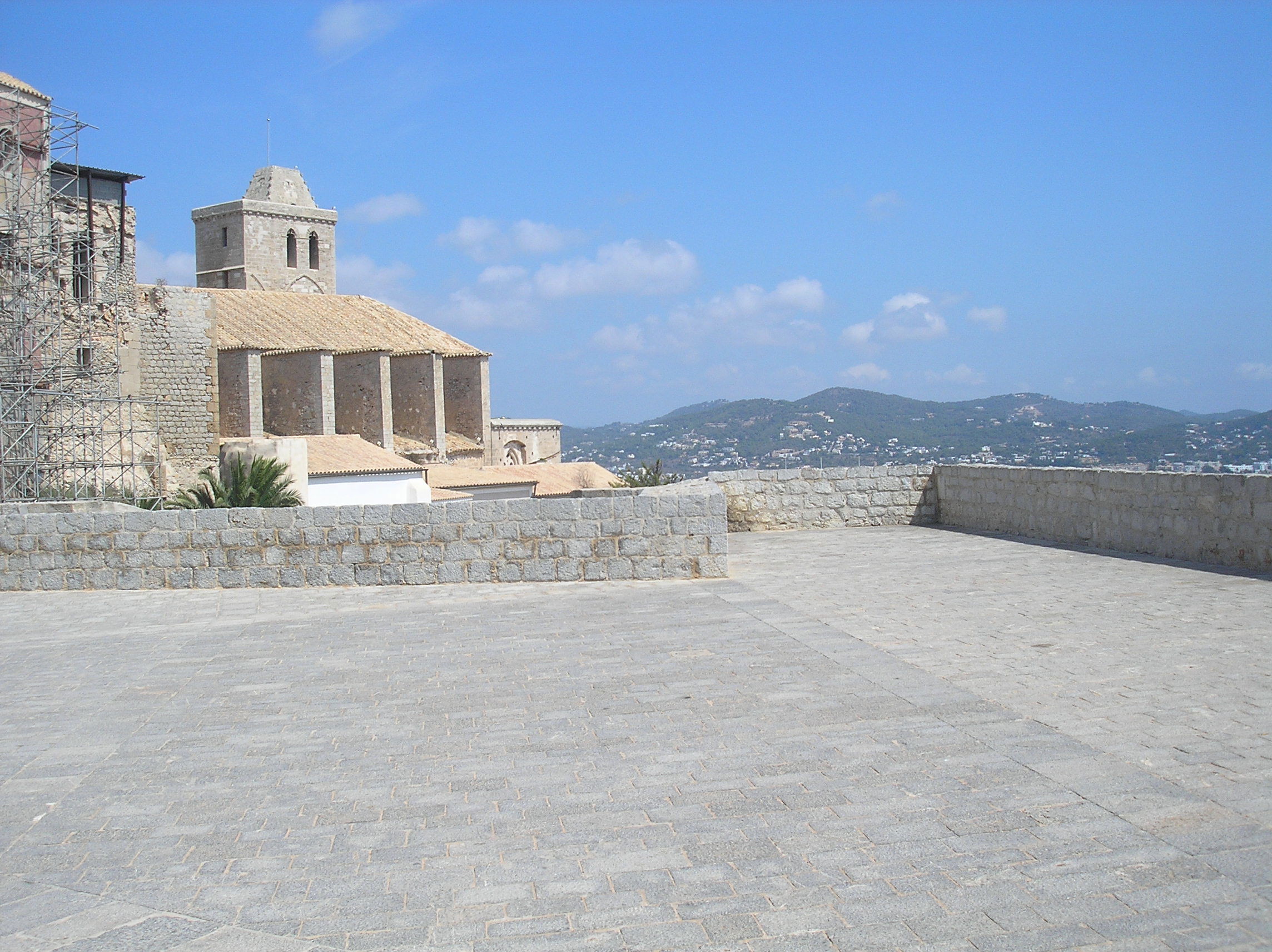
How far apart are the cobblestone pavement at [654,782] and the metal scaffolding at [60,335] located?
770 inches

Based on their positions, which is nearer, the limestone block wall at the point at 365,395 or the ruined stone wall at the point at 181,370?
the ruined stone wall at the point at 181,370

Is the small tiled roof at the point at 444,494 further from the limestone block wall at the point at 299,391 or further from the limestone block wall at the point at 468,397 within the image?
the limestone block wall at the point at 468,397

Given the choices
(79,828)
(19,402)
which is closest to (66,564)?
(79,828)

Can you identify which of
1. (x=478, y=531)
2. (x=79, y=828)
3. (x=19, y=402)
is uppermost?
(x=19, y=402)

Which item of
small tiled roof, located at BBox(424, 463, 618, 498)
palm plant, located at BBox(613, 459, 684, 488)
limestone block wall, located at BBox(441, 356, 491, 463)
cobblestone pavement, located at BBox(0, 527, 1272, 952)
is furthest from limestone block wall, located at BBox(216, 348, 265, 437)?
cobblestone pavement, located at BBox(0, 527, 1272, 952)

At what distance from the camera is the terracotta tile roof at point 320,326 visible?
38.8 metres

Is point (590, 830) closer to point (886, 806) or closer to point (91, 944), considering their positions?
point (886, 806)

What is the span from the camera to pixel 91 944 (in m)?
3.12

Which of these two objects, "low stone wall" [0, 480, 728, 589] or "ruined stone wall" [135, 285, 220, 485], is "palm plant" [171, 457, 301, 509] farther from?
"ruined stone wall" [135, 285, 220, 485]

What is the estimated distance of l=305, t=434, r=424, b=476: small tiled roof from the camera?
Result: 1287 inches

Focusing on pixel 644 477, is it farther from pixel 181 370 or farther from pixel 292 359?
pixel 292 359

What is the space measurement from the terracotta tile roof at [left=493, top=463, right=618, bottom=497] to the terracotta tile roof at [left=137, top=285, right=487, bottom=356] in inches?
254

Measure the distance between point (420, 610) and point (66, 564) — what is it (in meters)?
4.09

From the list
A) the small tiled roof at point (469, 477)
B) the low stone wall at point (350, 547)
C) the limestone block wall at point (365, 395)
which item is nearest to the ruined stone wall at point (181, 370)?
the small tiled roof at point (469, 477)
